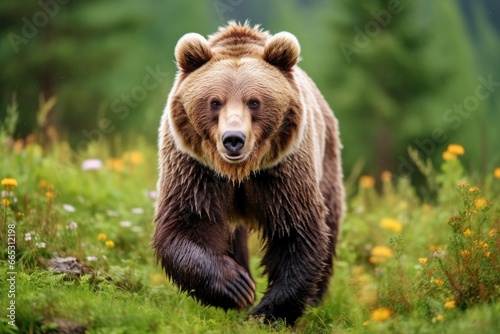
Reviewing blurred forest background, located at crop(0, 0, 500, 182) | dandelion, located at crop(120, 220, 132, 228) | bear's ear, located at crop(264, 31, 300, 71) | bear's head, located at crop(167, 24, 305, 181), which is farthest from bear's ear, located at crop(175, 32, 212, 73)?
blurred forest background, located at crop(0, 0, 500, 182)

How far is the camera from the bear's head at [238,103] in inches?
205

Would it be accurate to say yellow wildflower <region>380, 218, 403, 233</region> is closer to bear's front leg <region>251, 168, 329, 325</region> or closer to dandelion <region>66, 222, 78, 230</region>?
bear's front leg <region>251, 168, 329, 325</region>

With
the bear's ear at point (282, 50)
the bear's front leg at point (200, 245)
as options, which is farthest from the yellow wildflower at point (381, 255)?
the bear's ear at point (282, 50)

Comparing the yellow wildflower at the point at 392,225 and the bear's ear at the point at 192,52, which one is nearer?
the bear's ear at the point at 192,52

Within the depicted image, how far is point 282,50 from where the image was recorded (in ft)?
18.1

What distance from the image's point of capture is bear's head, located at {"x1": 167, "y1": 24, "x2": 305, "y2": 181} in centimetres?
522

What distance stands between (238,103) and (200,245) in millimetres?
1027

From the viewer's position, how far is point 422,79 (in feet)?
73.3

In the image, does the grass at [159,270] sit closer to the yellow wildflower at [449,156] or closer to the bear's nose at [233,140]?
the yellow wildflower at [449,156]

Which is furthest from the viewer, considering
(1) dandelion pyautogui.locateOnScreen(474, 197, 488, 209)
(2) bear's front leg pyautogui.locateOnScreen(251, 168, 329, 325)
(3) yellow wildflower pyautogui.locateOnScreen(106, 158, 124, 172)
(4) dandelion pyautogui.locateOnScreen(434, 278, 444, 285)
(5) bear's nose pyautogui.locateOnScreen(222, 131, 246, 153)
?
(3) yellow wildflower pyautogui.locateOnScreen(106, 158, 124, 172)

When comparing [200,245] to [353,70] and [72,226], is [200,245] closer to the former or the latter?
[72,226]

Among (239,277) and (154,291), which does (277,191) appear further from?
(154,291)

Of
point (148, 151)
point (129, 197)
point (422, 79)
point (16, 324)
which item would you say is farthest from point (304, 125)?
point (422, 79)

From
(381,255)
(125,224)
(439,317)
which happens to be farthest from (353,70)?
(439,317)
